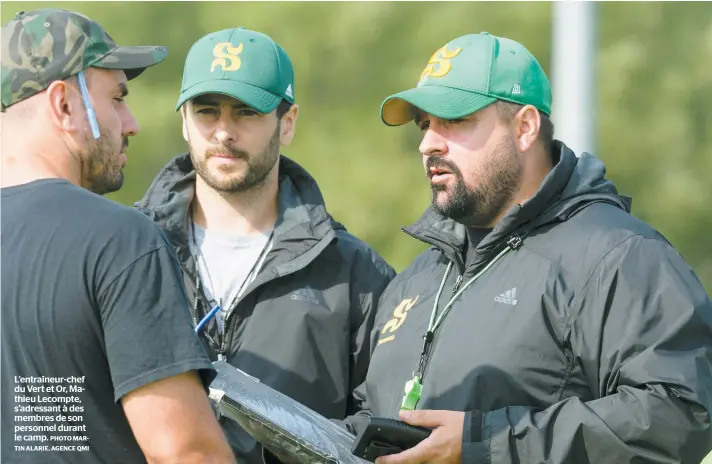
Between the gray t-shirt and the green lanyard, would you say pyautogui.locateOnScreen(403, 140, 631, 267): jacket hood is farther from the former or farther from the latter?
the gray t-shirt

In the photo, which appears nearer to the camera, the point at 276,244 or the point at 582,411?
the point at 582,411

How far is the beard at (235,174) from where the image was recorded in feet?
12.6

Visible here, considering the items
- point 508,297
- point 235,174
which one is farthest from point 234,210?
point 508,297

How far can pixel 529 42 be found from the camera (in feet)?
32.5

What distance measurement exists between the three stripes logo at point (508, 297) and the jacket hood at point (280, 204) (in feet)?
3.17

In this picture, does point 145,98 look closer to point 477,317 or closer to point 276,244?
point 276,244

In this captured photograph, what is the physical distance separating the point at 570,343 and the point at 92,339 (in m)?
1.29

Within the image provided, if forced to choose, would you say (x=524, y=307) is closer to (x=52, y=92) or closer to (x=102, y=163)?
(x=102, y=163)

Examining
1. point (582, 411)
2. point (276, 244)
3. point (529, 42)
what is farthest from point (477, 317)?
point (529, 42)

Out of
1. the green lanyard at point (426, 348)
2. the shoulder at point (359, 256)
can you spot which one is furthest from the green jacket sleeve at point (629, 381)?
the shoulder at point (359, 256)

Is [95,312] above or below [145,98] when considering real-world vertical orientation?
above

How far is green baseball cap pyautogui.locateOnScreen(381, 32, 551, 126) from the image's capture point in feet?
10.8

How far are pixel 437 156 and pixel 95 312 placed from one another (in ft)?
4.65

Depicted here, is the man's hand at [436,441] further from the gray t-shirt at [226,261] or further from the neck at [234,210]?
the neck at [234,210]
